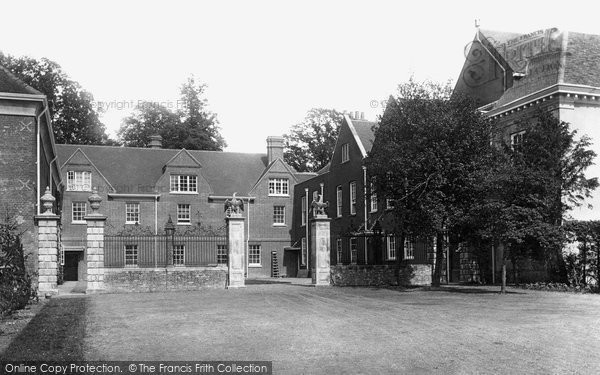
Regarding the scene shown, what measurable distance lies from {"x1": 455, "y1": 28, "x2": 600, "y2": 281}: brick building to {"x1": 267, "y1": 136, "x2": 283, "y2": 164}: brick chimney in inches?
741

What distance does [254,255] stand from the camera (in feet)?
153

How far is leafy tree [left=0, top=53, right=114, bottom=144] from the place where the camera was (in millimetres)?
51344

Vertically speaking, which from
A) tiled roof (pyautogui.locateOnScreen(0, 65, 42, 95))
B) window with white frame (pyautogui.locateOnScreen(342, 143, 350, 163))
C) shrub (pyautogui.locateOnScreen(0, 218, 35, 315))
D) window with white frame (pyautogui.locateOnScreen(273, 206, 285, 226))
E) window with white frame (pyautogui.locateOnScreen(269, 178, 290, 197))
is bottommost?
shrub (pyautogui.locateOnScreen(0, 218, 35, 315))

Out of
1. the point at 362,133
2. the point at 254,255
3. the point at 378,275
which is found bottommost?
the point at 254,255

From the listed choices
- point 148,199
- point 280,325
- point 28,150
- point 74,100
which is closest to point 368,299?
point 280,325

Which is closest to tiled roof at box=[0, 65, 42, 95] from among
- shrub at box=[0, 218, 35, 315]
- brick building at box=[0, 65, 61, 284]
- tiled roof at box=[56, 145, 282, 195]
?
brick building at box=[0, 65, 61, 284]

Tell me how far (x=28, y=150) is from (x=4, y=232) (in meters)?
6.56

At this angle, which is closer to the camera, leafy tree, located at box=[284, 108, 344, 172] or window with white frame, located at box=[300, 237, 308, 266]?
window with white frame, located at box=[300, 237, 308, 266]

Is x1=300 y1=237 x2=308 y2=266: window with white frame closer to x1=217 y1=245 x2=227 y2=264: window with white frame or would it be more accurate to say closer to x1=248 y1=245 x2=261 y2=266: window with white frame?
x1=248 y1=245 x2=261 y2=266: window with white frame

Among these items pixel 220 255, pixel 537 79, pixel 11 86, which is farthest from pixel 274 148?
pixel 11 86

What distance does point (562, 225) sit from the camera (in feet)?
76.0

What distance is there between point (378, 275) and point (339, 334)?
15700 mm

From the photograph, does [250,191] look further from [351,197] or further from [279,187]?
[351,197]

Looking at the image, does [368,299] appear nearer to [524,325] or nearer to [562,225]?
[524,325]
